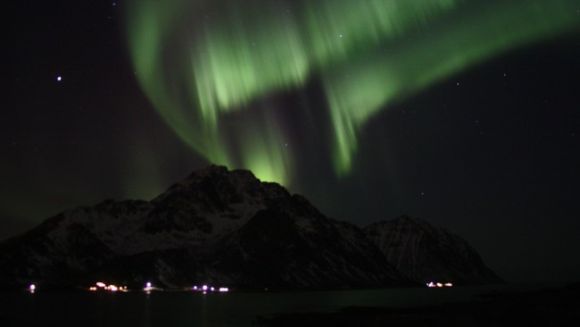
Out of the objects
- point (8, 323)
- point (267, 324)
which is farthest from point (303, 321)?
point (8, 323)

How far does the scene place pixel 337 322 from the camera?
72500mm

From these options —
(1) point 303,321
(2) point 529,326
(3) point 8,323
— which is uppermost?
(3) point 8,323

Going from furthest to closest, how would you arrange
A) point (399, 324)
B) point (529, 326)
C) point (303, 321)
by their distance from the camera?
point (303, 321), point (399, 324), point (529, 326)

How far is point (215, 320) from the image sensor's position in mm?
95625

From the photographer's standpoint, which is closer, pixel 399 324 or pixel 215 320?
pixel 399 324

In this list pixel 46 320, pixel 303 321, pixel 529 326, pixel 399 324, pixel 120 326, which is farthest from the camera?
pixel 46 320

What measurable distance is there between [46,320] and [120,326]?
20.0 metres

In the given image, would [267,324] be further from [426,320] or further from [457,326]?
[457,326]

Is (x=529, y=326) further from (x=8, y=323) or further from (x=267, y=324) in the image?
(x=8, y=323)

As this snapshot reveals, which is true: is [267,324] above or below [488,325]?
above

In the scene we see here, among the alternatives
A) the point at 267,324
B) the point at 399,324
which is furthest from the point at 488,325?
the point at 267,324

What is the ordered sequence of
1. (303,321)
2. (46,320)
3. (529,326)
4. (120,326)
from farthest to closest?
(46,320)
(120,326)
(303,321)
(529,326)

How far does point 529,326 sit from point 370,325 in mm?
16732

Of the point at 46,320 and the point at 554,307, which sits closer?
the point at 554,307
